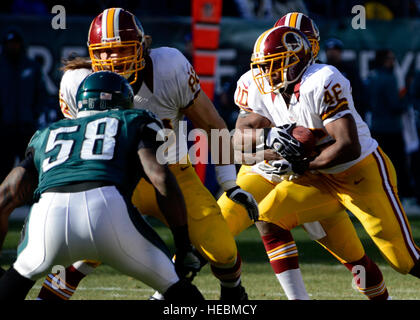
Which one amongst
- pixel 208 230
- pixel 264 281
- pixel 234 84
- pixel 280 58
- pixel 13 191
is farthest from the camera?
pixel 234 84

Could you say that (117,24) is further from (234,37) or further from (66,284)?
(234,37)

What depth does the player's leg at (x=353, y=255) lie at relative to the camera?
4.83 metres

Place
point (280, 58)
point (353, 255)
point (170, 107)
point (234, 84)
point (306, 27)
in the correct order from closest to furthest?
point (170, 107) → point (280, 58) → point (353, 255) → point (306, 27) → point (234, 84)

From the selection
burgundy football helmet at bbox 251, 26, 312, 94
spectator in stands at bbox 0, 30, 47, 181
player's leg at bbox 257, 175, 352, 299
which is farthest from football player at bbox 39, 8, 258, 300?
spectator in stands at bbox 0, 30, 47, 181

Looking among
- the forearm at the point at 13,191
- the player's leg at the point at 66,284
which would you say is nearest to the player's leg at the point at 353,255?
the player's leg at the point at 66,284

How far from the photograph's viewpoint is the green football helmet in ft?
12.2

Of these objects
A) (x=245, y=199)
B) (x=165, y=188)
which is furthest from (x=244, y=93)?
(x=165, y=188)

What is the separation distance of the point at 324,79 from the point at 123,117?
135cm

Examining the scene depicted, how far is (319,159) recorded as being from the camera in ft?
14.9

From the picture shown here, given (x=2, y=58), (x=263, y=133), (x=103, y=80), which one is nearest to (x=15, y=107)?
(x=2, y=58)

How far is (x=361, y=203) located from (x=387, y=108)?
17.8 ft

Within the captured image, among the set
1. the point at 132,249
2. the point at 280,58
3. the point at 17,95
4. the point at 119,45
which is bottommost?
the point at 17,95

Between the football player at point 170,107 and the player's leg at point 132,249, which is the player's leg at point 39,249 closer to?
the player's leg at point 132,249

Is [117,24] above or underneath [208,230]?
above
